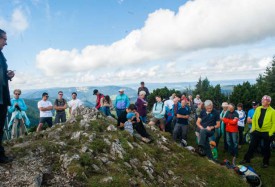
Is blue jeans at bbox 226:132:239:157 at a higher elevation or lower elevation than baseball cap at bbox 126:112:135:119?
lower

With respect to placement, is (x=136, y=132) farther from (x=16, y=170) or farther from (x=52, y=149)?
(x=16, y=170)

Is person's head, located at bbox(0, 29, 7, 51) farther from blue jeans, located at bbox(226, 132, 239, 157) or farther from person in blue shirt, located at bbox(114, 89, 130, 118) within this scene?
blue jeans, located at bbox(226, 132, 239, 157)

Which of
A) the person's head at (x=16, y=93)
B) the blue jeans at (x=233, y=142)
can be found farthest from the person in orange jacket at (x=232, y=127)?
the person's head at (x=16, y=93)

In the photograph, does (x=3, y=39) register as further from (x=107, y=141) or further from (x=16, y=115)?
(x=16, y=115)

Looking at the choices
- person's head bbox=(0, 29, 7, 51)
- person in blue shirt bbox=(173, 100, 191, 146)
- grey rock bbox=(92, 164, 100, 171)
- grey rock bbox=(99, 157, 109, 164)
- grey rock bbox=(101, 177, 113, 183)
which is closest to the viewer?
person's head bbox=(0, 29, 7, 51)

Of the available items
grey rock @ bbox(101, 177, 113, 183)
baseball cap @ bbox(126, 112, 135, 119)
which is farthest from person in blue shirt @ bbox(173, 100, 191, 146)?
grey rock @ bbox(101, 177, 113, 183)

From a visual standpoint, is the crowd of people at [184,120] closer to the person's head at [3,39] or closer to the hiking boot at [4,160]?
the hiking boot at [4,160]

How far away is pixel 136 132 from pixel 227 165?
427cm

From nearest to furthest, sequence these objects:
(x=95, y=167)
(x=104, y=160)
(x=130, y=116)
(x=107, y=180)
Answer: (x=107, y=180)
(x=95, y=167)
(x=104, y=160)
(x=130, y=116)

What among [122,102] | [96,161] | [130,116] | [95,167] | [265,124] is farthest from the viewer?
[122,102]

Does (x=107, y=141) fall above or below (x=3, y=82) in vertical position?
below

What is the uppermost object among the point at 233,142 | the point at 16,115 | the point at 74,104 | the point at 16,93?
the point at 16,93

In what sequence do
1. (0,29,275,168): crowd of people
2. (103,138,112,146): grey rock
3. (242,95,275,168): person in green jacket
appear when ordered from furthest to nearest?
(242,95,275,168): person in green jacket
(0,29,275,168): crowd of people
(103,138,112,146): grey rock

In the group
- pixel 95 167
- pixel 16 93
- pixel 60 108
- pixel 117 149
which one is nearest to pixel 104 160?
pixel 95 167
